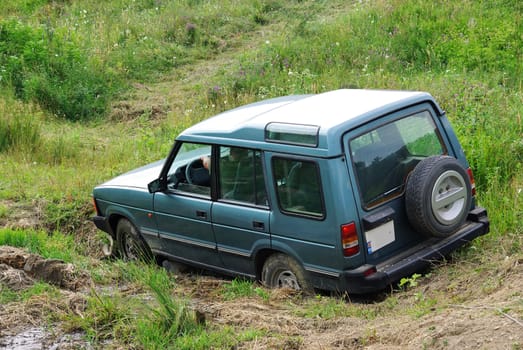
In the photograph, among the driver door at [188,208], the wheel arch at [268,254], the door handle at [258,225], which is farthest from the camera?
the driver door at [188,208]

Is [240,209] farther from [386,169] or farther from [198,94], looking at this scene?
[198,94]

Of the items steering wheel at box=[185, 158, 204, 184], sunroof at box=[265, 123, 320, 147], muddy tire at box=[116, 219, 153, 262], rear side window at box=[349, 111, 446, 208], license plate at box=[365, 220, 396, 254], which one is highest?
sunroof at box=[265, 123, 320, 147]

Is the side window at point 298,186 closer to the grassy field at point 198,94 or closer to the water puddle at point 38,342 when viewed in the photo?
the grassy field at point 198,94

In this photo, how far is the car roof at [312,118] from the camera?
19.6ft

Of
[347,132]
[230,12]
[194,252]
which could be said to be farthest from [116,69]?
[347,132]

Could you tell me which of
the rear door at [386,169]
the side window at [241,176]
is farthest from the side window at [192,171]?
the rear door at [386,169]

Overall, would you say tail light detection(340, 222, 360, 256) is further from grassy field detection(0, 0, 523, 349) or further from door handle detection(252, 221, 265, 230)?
door handle detection(252, 221, 265, 230)

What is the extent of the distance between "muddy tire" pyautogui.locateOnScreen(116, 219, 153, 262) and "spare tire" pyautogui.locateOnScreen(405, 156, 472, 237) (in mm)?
2978

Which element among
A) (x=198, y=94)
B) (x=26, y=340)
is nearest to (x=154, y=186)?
(x=26, y=340)

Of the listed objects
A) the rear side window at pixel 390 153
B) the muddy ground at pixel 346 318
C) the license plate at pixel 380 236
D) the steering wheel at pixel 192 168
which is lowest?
the muddy ground at pixel 346 318

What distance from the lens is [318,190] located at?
6.00 meters

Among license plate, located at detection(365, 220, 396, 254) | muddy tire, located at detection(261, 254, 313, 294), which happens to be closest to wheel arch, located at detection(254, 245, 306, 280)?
muddy tire, located at detection(261, 254, 313, 294)

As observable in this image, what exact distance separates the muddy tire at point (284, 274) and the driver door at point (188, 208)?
0.62 m

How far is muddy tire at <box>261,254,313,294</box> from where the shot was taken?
6371 millimetres
